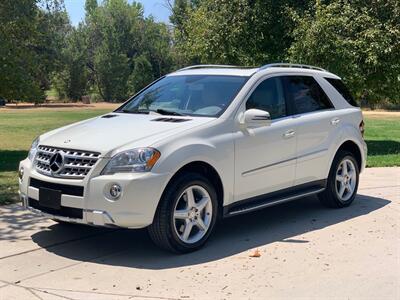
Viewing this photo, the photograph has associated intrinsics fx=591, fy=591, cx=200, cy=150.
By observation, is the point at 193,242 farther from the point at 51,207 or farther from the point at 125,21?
the point at 125,21

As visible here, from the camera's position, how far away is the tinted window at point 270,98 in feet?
21.5

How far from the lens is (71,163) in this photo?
5461 millimetres

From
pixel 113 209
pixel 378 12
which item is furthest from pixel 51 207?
pixel 378 12

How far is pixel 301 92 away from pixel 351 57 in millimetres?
8233

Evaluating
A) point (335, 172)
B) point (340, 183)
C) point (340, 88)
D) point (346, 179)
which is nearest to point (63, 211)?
point (335, 172)

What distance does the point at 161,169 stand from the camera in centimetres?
532

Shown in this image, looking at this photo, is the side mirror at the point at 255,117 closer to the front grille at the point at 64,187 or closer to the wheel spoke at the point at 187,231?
the wheel spoke at the point at 187,231

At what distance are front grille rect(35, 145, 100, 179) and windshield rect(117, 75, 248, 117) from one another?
1.32 metres

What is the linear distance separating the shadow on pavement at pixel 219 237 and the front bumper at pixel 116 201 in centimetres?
44

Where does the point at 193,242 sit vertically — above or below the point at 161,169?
below

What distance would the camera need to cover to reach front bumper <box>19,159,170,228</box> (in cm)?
519

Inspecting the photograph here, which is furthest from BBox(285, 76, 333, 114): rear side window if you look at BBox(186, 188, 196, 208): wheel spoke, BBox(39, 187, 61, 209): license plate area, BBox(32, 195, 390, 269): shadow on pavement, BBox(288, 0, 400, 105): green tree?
BBox(288, 0, 400, 105): green tree

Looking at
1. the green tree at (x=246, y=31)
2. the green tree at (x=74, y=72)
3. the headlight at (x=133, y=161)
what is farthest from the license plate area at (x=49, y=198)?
the green tree at (x=74, y=72)

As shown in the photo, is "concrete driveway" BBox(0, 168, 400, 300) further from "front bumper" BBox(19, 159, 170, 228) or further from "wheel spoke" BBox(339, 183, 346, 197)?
"front bumper" BBox(19, 159, 170, 228)
